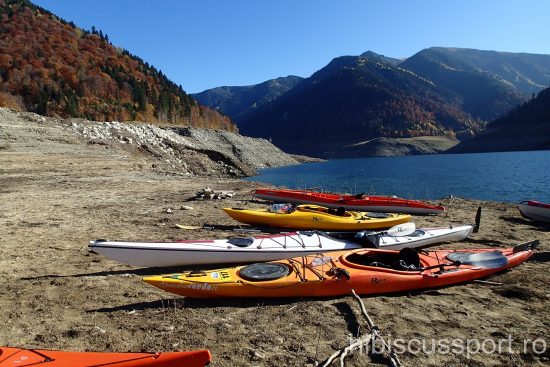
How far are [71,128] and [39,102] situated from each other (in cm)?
2407

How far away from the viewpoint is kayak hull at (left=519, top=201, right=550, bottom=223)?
41.6ft

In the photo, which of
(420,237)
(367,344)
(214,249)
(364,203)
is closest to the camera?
(367,344)

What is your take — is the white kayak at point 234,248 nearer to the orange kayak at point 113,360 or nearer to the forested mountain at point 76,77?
the orange kayak at point 113,360

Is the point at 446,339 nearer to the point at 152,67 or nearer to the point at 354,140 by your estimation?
the point at 152,67

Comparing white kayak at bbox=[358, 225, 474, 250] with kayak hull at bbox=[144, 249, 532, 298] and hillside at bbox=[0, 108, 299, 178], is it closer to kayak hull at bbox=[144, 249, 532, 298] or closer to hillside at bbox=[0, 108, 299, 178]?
kayak hull at bbox=[144, 249, 532, 298]

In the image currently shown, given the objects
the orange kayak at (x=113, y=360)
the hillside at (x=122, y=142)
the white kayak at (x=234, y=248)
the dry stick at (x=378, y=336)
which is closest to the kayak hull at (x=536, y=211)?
the white kayak at (x=234, y=248)

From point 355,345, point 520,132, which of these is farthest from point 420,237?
point 520,132

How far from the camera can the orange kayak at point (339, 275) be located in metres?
5.70

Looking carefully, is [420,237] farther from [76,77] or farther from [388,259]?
[76,77]

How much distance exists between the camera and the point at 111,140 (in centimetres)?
3612

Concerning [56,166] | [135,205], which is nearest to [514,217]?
[135,205]

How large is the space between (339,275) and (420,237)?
4290 millimetres

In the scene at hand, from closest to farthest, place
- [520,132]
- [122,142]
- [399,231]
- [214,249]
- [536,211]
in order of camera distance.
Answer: [214,249] → [399,231] → [536,211] → [122,142] → [520,132]

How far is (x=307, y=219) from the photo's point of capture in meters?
11.1
